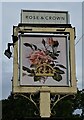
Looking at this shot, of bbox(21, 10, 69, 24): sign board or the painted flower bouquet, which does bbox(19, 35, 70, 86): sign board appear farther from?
bbox(21, 10, 69, 24): sign board

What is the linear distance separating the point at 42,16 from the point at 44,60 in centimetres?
205

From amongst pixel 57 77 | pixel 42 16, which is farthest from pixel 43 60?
pixel 42 16

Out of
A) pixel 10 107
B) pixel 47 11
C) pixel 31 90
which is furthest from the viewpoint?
Result: pixel 10 107

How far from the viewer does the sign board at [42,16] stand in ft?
55.6

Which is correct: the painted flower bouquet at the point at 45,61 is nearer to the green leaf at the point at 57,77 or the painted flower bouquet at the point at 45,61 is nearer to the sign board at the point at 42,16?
the green leaf at the point at 57,77

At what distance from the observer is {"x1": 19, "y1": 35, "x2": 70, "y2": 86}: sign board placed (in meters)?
16.0

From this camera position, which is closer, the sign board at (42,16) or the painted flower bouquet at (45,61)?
the painted flower bouquet at (45,61)

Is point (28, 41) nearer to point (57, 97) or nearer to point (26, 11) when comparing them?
point (26, 11)

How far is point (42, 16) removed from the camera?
55.6 feet

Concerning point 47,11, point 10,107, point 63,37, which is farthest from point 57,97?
point 10,107

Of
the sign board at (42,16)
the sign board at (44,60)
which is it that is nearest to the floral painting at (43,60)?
the sign board at (44,60)

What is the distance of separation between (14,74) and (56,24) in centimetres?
301

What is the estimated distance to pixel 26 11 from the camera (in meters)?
17.0

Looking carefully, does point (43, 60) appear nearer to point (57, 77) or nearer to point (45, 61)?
point (45, 61)
